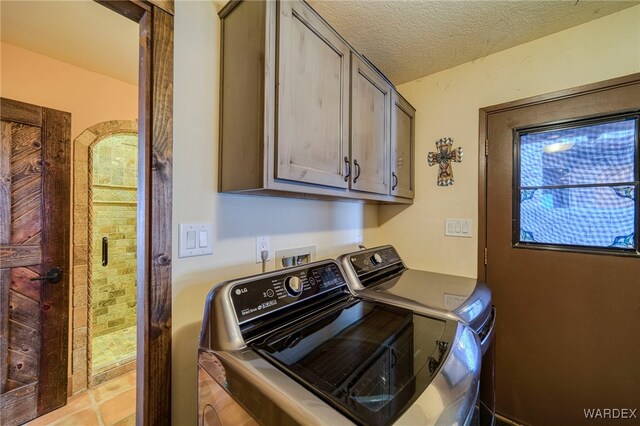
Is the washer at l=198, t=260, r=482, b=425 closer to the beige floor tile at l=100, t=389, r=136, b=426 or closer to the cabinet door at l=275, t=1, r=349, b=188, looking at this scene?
the cabinet door at l=275, t=1, r=349, b=188

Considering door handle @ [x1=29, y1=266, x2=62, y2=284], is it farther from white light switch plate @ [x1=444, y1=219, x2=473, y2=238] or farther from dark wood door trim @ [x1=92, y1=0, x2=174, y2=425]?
white light switch plate @ [x1=444, y1=219, x2=473, y2=238]

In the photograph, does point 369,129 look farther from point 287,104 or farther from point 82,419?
point 82,419

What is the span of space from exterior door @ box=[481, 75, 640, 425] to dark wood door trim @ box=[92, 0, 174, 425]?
183 centimetres

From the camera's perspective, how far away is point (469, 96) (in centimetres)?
179

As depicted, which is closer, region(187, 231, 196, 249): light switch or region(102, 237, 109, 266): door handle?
region(187, 231, 196, 249): light switch

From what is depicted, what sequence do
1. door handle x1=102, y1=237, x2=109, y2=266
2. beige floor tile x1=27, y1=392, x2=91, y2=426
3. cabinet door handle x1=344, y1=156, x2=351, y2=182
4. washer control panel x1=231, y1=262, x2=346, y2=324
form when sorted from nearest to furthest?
washer control panel x1=231, y1=262, x2=346, y2=324 < cabinet door handle x1=344, y1=156, x2=351, y2=182 < beige floor tile x1=27, y1=392, x2=91, y2=426 < door handle x1=102, y1=237, x2=109, y2=266

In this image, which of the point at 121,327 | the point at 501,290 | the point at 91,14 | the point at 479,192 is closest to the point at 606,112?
the point at 479,192

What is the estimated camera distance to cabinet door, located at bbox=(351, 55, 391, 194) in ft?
4.24

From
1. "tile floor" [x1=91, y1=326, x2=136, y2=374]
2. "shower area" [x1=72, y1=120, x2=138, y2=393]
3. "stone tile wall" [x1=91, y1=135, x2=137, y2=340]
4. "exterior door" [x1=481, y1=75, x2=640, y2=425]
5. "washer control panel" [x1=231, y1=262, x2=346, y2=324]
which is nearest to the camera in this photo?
"washer control panel" [x1=231, y1=262, x2=346, y2=324]

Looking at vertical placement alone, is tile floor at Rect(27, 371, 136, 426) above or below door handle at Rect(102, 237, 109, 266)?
below

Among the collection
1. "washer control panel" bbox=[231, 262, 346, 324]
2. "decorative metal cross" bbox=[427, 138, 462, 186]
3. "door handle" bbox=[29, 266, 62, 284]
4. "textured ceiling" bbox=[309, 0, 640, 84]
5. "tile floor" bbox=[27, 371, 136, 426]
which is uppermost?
"textured ceiling" bbox=[309, 0, 640, 84]

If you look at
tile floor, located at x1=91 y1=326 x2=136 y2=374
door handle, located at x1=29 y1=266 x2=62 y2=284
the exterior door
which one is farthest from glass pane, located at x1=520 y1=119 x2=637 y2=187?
tile floor, located at x1=91 y1=326 x2=136 y2=374

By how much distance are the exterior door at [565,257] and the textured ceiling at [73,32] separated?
2348 millimetres

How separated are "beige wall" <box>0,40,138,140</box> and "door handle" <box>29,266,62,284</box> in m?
0.96
